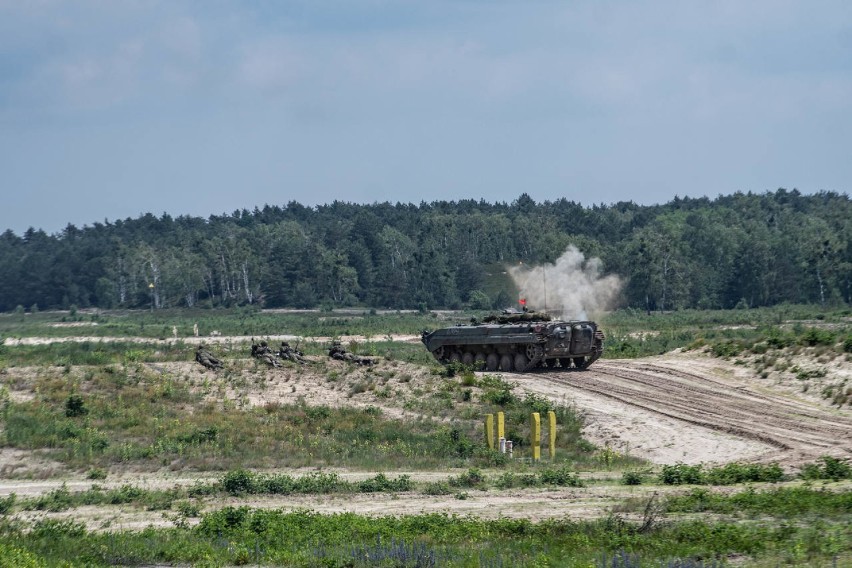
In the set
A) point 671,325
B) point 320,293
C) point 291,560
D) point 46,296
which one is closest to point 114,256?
point 46,296

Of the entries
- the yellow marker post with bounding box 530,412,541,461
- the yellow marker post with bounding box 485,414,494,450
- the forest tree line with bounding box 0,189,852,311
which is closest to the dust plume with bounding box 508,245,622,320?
the yellow marker post with bounding box 485,414,494,450

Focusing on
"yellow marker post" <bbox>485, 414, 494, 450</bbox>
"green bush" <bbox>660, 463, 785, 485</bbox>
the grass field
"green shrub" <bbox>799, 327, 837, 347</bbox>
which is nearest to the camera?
the grass field

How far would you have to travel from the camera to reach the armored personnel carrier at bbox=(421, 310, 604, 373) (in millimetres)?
41656

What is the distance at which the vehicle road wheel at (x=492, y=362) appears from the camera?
4344cm

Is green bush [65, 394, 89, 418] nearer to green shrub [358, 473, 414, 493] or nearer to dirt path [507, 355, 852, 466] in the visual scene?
green shrub [358, 473, 414, 493]

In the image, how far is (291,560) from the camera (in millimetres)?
16312

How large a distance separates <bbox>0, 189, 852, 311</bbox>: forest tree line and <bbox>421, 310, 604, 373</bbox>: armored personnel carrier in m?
47.4

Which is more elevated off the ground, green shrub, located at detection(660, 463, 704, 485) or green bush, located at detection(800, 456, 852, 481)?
green bush, located at detection(800, 456, 852, 481)

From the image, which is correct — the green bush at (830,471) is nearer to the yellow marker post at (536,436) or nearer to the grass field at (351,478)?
the grass field at (351,478)

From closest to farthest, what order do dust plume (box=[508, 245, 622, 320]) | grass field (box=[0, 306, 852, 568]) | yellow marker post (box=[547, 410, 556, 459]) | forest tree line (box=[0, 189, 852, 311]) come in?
grass field (box=[0, 306, 852, 568]) < yellow marker post (box=[547, 410, 556, 459]) < dust plume (box=[508, 245, 622, 320]) < forest tree line (box=[0, 189, 852, 311])

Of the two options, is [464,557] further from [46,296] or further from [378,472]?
[46,296]

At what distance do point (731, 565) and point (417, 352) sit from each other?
125 feet

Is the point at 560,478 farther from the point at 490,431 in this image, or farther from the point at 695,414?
the point at 695,414

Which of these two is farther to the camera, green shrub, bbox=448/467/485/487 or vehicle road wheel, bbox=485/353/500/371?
vehicle road wheel, bbox=485/353/500/371
